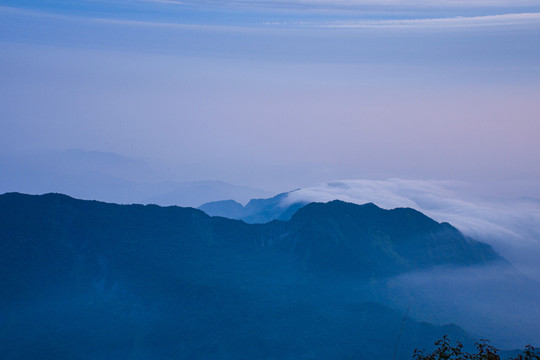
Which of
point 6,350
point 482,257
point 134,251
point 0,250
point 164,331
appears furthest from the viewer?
point 482,257

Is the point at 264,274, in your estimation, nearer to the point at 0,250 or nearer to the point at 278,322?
the point at 278,322

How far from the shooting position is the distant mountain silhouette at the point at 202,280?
5007 inches

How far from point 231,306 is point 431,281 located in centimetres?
6271

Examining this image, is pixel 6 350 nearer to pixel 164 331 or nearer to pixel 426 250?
pixel 164 331

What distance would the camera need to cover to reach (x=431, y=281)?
556ft

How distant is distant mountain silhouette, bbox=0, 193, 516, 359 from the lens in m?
127

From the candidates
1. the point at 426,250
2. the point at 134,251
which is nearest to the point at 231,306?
the point at 134,251

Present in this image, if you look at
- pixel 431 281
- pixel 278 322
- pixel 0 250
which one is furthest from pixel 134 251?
pixel 431 281

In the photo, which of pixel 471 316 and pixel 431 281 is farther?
pixel 431 281

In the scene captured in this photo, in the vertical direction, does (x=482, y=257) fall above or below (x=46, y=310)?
above

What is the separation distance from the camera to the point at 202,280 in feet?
489

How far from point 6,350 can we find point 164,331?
32.5 m

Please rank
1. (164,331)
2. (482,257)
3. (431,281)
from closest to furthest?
(164,331)
(431,281)
(482,257)

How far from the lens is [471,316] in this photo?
156 meters
